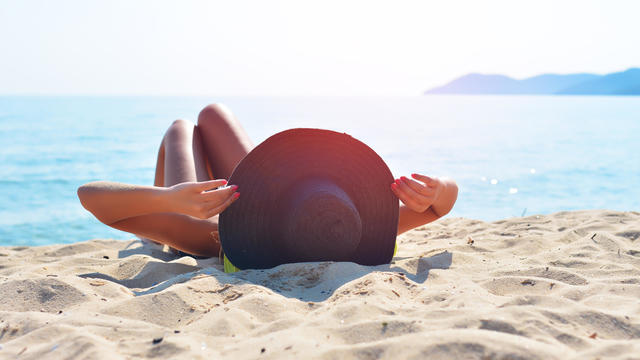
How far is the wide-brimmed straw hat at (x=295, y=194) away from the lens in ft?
9.11

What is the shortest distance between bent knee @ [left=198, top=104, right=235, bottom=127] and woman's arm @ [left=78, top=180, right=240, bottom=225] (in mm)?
1395

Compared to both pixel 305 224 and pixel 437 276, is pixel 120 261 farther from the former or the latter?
pixel 437 276

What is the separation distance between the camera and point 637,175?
45.5 ft

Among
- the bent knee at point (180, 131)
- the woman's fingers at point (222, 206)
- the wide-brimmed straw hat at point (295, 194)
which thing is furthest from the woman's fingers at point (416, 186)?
the bent knee at point (180, 131)

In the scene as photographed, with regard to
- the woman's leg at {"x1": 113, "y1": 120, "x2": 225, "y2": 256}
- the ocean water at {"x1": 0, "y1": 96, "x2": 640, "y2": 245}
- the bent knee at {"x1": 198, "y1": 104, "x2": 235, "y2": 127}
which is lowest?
the ocean water at {"x1": 0, "y1": 96, "x2": 640, "y2": 245}

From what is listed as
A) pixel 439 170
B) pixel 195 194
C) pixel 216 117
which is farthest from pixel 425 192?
pixel 439 170

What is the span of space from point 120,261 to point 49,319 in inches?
53.5

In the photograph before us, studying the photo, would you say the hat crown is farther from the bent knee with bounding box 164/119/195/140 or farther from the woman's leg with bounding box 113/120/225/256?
the bent knee with bounding box 164/119/195/140

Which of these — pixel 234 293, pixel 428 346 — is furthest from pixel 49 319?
pixel 428 346

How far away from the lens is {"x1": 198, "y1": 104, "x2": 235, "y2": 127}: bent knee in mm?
4137

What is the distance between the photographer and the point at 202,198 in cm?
271

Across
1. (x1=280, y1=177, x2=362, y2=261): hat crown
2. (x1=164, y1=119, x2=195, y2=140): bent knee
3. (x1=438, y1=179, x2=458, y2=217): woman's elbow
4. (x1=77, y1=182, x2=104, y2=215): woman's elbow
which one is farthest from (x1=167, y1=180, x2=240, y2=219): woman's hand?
(x1=164, y1=119, x2=195, y2=140): bent knee

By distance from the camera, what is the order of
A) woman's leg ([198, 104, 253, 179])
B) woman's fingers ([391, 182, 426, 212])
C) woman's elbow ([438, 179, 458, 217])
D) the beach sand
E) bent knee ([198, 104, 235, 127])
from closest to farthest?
the beach sand
woman's fingers ([391, 182, 426, 212])
woman's elbow ([438, 179, 458, 217])
woman's leg ([198, 104, 253, 179])
bent knee ([198, 104, 235, 127])

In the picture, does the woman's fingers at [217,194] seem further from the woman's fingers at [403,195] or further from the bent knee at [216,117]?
the bent knee at [216,117]
